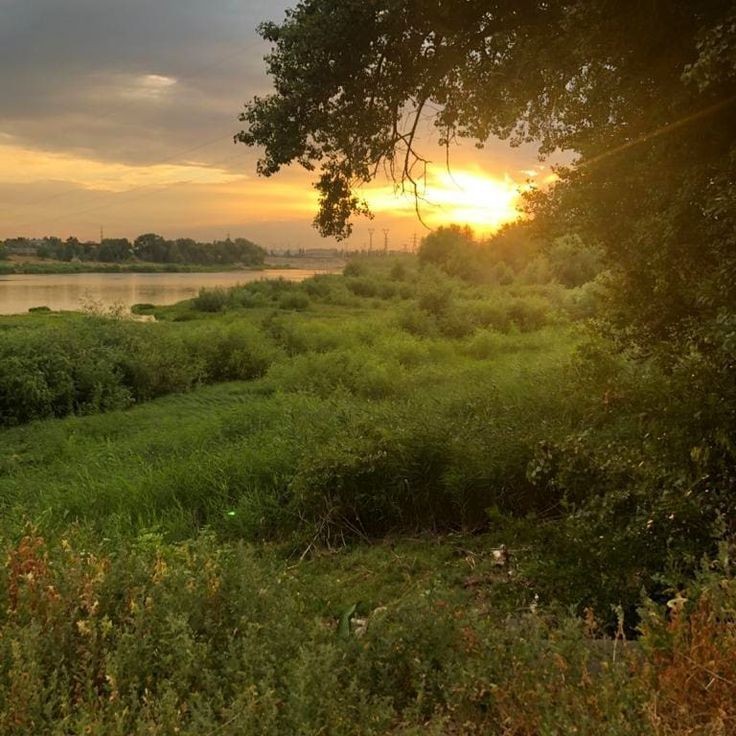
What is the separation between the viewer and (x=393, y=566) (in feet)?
21.4

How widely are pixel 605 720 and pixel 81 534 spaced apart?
15.2ft

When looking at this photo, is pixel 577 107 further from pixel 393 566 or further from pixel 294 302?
pixel 294 302

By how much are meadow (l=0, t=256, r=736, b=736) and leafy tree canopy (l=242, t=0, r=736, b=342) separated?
0.98m

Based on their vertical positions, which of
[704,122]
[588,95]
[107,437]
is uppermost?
[588,95]

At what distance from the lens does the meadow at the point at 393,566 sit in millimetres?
2773

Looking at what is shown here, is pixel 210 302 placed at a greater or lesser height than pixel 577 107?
lesser

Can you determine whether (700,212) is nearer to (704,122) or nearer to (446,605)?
(704,122)

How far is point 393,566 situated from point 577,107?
5.31m

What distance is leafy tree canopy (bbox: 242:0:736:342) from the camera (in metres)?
5.31

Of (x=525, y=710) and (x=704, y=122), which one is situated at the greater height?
(x=704, y=122)

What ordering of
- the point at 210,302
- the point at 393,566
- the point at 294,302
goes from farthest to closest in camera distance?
1. the point at 294,302
2. the point at 210,302
3. the point at 393,566

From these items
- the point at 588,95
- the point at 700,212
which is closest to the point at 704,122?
the point at 700,212

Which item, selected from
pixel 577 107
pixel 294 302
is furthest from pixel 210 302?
pixel 577 107

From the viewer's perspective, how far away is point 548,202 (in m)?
7.96
